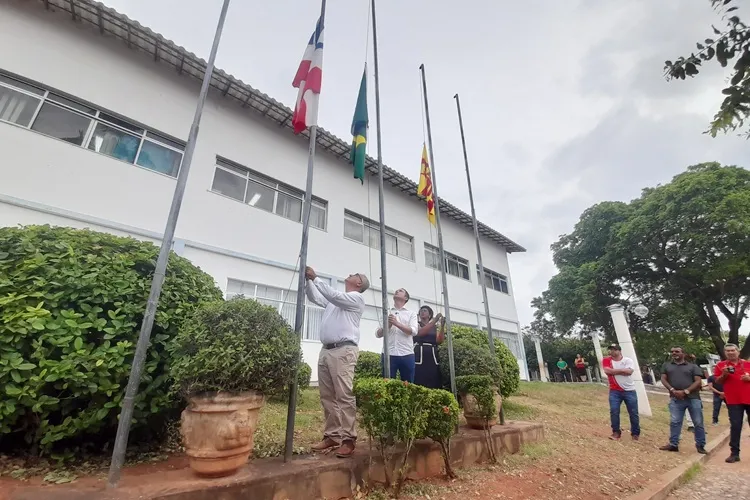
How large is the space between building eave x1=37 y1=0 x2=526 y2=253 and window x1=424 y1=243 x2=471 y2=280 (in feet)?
12.8

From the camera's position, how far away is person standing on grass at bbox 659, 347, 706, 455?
609cm

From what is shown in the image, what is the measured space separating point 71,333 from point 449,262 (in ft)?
46.3

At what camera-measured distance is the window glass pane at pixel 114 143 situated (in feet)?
24.5

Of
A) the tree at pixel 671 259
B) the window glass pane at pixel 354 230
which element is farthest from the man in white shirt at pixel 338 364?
the tree at pixel 671 259

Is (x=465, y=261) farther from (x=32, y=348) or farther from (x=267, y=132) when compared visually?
(x=32, y=348)

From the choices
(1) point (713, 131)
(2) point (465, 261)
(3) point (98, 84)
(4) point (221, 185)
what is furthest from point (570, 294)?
(3) point (98, 84)

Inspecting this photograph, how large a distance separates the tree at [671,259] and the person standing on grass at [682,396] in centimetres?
1270

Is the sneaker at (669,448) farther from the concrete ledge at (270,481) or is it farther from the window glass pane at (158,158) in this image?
the window glass pane at (158,158)

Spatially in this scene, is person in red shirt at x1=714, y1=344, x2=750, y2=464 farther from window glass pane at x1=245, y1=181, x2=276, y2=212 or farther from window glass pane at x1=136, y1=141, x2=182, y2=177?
window glass pane at x1=136, y1=141, x2=182, y2=177

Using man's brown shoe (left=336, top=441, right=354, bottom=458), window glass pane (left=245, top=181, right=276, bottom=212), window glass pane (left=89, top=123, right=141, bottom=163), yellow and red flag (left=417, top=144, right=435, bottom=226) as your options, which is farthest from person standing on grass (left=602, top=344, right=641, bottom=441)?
window glass pane (left=89, top=123, right=141, bottom=163)

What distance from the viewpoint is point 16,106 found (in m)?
6.69

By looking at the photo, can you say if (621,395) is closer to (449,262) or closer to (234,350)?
(234,350)

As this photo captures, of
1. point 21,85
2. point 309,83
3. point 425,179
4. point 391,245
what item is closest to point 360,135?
point 309,83

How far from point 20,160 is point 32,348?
575cm
